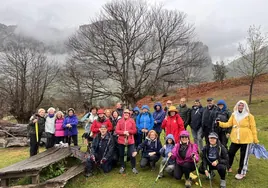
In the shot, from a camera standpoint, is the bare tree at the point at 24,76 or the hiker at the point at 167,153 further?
the bare tree at the point at 24,76

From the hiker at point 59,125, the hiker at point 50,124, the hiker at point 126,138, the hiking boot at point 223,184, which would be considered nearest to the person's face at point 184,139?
the hiking boot at point 223,184

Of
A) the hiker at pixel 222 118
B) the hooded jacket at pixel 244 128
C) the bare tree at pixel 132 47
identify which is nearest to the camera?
the hooded jacket at pixel 244 128

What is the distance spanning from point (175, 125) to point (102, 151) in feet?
7.25

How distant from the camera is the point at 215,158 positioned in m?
5.59

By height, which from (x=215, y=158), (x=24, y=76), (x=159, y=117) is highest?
(x=24, y=76)

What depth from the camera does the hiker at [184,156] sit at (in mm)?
5680

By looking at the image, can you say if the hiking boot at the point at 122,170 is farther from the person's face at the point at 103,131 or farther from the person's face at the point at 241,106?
the person's face at the point at 241,106

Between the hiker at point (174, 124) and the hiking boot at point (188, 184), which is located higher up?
the hiker at point (174, 124)

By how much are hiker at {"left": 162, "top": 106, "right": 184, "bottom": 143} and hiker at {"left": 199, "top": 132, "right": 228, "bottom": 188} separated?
1.26 meters

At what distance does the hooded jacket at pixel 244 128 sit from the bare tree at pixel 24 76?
20.7 metres

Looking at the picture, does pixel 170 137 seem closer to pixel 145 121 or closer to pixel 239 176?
pixel 145 121

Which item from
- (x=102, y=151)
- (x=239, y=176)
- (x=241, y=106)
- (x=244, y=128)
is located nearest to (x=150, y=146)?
(x=102, y=151)

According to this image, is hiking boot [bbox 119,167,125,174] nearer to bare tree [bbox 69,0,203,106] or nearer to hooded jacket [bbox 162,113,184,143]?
hooded jacket [bbox 162,113,184,143]

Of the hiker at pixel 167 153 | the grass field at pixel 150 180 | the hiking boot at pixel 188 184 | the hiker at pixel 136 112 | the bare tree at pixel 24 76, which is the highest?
the bare tree at pixel 24 76
